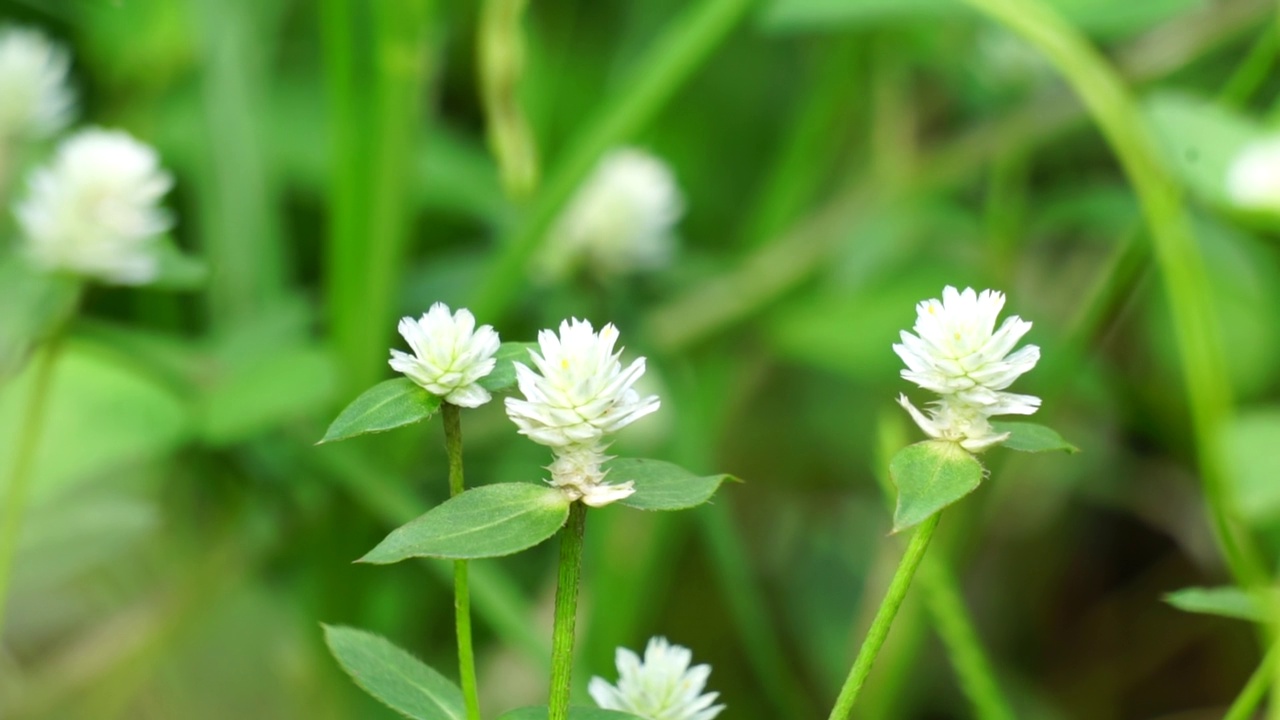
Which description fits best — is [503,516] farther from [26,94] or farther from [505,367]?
[26,94]

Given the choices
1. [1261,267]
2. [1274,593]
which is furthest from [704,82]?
[1274,593]

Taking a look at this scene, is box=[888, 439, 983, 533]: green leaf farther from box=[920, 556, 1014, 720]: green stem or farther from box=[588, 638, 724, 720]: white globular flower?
box=[920, 556, 1014, 720]: green stem

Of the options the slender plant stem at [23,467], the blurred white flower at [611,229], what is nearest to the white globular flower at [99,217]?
the slender plant stem at [23,467]

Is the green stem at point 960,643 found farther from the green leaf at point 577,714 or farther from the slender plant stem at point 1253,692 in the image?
the green leaf at point 577,714

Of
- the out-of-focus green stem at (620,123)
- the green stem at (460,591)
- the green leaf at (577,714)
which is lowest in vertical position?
the green leaf at (577,714)

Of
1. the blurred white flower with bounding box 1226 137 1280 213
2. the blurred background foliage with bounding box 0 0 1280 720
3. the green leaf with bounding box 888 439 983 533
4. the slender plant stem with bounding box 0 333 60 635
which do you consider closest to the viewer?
the green leaf with bounding box 888 439 983 533

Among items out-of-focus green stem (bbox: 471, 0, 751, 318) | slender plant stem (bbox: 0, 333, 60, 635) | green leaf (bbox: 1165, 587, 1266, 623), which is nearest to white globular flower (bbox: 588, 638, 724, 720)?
green leaf (bbox: 1165, 587, 1266, 623)
